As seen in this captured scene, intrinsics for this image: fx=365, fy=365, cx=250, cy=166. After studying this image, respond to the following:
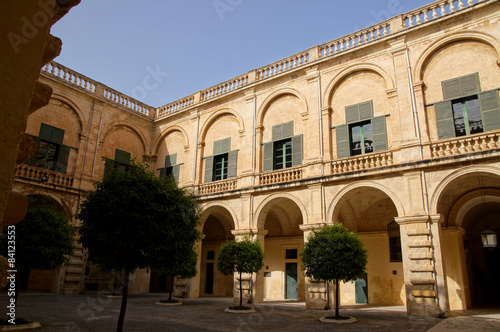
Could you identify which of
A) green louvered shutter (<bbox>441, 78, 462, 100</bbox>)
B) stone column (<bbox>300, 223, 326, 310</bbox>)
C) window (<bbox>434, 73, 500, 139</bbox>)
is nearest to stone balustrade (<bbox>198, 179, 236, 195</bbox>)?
stone column (<bbox>300, 223, 326, 310</bbox>)

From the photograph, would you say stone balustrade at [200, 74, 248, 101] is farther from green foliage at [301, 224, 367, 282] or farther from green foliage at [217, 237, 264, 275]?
green foliage at [301, 224, 367, 282]

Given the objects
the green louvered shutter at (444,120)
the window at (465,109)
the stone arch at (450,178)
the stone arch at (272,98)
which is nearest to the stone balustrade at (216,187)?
the stone arch at (272,98)

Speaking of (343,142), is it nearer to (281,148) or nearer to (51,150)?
(281,148)

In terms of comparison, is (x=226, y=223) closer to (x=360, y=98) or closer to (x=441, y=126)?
(x=360, y=98)

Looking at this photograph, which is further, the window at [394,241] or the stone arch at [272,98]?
the stone arch at [272,98]

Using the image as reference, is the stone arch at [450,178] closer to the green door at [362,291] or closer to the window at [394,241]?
the window at [394,241]

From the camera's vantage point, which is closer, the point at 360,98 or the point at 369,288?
the point at 360,98

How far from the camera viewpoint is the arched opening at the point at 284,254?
740 inches

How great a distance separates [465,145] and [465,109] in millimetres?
1630

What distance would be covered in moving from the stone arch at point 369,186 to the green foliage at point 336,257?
2.38m

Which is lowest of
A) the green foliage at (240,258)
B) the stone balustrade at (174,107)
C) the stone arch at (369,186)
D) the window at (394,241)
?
the green foliage at (240,258)

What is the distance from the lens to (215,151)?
19734mm

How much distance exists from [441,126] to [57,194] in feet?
57.1

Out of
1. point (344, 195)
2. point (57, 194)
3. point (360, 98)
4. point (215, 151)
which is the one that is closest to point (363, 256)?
point (344, 195)
